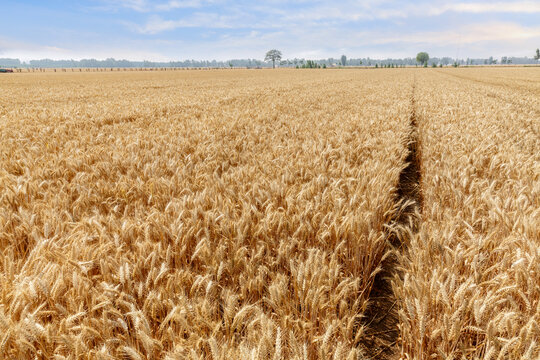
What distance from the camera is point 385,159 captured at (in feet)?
15.1

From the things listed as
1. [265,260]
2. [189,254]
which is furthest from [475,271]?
[189,254]

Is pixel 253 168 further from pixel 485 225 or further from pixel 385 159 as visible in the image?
pixel 485 225

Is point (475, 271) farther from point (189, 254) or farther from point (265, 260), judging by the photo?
point (189, 254)

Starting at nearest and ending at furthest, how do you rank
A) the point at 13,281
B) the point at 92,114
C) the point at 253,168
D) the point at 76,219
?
the point at 13,281 → the point at 76,219 → the point at 253,168 → the point at 92,114

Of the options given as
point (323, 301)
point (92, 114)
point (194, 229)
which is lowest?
point (323, 301)

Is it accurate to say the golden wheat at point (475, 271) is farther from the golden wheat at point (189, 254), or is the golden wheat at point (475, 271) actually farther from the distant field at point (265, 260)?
the golden wheat at point (189, 254)

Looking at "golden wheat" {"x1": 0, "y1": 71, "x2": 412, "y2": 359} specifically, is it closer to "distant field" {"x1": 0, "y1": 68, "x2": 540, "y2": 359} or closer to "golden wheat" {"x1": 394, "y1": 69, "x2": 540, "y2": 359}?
"distant field" {"x1": 0, "y1": 68, "x2": 540, "y2": 359}

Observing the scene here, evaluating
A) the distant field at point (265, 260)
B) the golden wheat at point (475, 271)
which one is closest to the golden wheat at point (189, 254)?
the distant field at point (265, 260)

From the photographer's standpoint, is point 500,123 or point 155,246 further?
point 500,123

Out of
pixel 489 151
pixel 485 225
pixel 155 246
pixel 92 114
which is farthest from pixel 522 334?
pixel 92 114

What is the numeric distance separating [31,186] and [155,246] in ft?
7.27

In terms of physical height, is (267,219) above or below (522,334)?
above

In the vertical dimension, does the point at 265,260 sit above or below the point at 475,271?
below

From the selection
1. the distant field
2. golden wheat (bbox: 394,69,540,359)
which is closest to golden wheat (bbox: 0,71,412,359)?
the distant field
